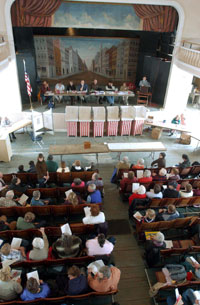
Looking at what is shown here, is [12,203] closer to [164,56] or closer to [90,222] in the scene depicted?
[90,222]

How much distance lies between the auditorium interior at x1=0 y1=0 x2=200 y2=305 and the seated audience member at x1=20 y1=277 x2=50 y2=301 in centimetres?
10

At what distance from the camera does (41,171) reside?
19.6 ft

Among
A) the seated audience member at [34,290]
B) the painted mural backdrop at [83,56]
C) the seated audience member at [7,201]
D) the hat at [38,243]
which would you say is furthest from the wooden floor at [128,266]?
the painted mural backdrop at [83,56]

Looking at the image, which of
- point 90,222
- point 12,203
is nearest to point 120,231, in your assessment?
point 90,222

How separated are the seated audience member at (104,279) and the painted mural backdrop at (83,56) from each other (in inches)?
507

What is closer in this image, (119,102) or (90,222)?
(90,222)

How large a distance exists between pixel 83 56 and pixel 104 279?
13145mm

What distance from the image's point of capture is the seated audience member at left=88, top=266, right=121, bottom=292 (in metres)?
3.38

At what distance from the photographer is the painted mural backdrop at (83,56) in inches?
530

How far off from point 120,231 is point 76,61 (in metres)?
11.5

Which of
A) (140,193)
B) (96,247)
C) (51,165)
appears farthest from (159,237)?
(51,165)

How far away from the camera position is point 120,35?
1366 centimetres

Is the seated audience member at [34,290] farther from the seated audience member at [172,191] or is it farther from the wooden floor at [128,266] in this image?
the seated audience member at [172,191]

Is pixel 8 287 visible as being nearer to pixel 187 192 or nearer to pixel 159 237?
pixel 159 237
